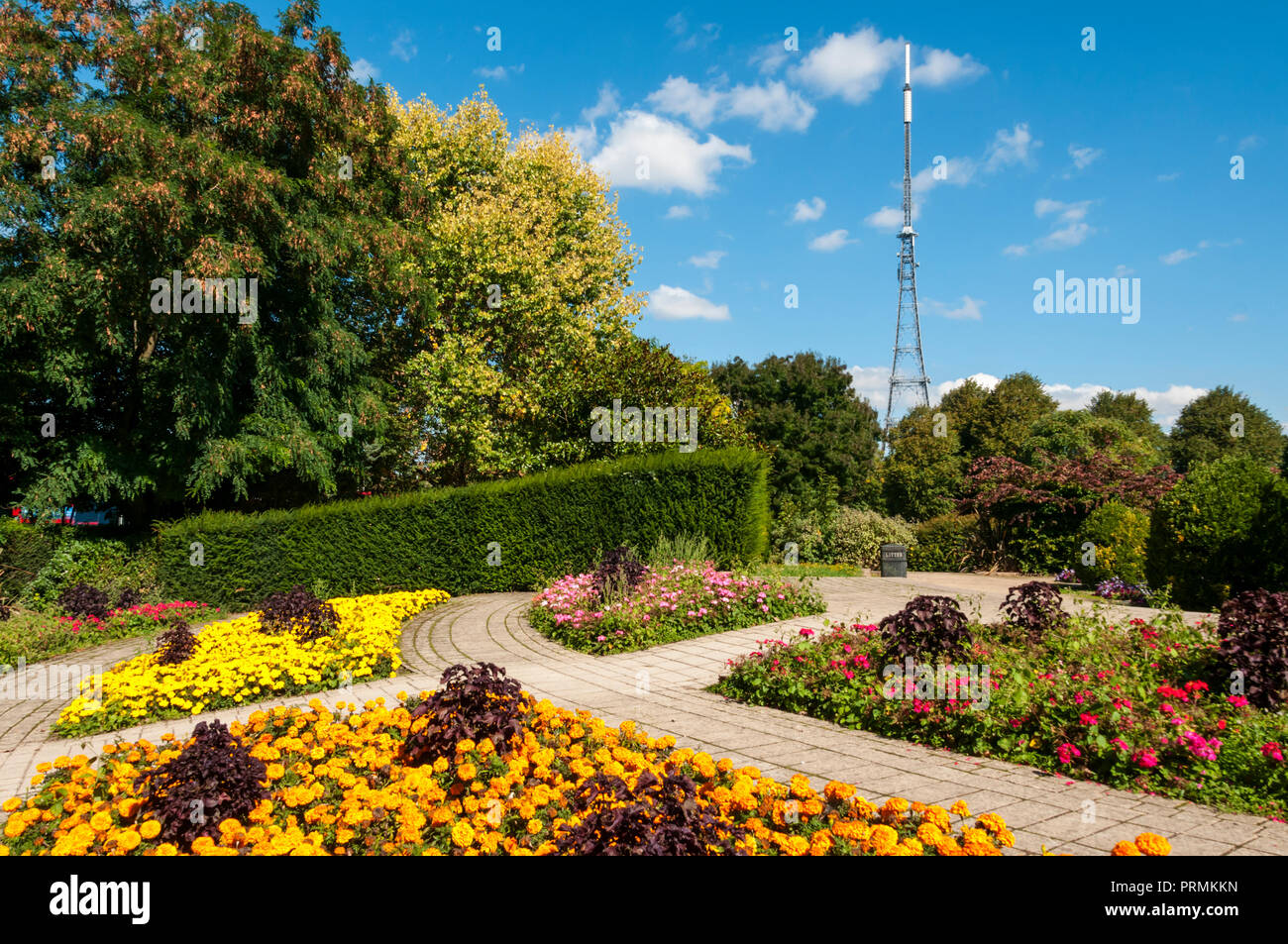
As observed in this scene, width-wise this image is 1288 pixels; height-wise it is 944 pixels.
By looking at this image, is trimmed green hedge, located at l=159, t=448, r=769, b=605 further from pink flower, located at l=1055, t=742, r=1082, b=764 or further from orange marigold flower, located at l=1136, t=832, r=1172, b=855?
orange marigold flower, located at l=1136, t=832, r=1172, b=855

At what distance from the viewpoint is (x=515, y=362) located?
19047 millimetres

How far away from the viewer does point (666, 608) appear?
8.64 metres

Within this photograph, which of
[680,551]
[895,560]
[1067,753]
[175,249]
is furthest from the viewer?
[895,560]

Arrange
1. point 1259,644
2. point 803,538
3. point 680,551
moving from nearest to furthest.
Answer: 1. point 1259,644
2. point 680,551
3. point 803,538

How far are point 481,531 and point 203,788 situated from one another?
9498mm

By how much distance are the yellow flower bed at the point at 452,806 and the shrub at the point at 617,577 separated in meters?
4.82

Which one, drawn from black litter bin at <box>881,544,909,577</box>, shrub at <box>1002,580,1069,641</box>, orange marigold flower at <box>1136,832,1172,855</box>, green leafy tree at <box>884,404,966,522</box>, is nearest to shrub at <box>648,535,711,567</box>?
shrub at <box>1002,580,1069,641</box>

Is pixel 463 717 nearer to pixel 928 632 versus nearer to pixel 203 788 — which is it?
pixel 203 788

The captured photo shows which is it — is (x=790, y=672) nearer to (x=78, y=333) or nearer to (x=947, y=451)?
(x=78, y=333)

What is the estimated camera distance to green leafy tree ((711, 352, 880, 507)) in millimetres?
29109

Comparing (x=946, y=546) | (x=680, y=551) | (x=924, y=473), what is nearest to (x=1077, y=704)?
(x=680, y=551)

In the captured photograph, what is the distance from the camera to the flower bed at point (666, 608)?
8188 mm
